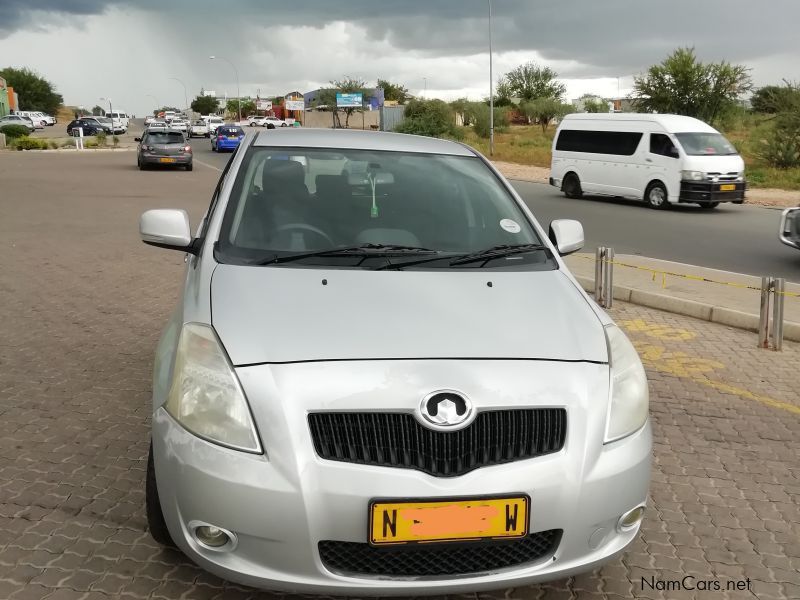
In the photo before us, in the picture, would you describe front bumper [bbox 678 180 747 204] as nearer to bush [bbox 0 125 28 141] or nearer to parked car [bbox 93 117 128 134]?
bush [bbox 0 125 28 141]

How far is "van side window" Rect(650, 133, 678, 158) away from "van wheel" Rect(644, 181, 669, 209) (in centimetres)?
69

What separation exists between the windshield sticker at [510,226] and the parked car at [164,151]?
2956 centimetres

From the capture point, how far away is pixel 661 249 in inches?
519

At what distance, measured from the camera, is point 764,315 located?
7.18 metres

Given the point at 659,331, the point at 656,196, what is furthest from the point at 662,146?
the point at 659,331

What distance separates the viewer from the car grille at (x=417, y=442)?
102 inches

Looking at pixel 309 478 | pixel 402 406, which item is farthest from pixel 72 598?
pixel 402 406

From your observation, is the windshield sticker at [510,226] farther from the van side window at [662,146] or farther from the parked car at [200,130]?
the parked car at [200,130]

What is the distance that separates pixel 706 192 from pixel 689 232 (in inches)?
156

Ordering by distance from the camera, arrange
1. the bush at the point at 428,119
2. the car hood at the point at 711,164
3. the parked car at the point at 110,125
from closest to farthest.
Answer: the car hood at the point at 711,164 < the bush at the point at 428,119 < the parked car at the point at 110,125

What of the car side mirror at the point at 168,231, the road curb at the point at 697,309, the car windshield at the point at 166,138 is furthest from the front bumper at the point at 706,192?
the car windshield at the point at 166,138

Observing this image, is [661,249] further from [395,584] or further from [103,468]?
[395,584]

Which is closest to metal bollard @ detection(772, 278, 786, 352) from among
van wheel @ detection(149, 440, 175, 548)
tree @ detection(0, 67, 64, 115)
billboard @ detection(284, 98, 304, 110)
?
van wheel @ detection(149, 440, 175, 548)

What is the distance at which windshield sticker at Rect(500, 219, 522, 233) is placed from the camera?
4023 millimetres
